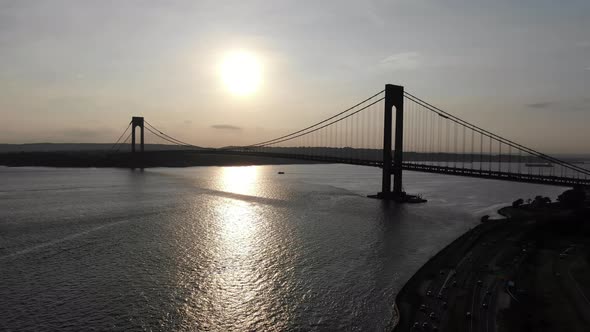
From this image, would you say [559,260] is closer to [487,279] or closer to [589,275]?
[589,275]

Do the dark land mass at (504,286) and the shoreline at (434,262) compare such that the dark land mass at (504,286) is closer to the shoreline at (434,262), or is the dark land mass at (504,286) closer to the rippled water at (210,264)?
the shoreline at (434,262)

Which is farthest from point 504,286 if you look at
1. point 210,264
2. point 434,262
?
point 210,264

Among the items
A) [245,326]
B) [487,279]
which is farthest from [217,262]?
[487,279]

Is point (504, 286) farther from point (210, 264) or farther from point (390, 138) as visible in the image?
point (390, 138)

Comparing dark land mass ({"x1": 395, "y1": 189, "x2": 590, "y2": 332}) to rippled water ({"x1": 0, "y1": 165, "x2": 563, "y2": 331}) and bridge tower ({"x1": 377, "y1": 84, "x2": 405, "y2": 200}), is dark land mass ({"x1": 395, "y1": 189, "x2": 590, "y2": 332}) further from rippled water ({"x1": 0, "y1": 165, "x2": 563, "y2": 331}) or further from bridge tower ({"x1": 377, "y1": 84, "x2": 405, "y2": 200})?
bridge tower ({"x1": 377, "y1": 84, "x2": 405, "y2": 200})

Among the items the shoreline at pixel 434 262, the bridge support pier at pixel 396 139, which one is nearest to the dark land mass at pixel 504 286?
the shoreline at pixel 434 262

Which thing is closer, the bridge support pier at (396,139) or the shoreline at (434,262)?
the shoreline at (434,262)

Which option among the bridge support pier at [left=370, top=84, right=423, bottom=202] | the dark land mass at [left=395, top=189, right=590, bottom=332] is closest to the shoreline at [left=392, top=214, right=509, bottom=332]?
the dark land mass at [left=395, top=189, right=590, bottom=332]
